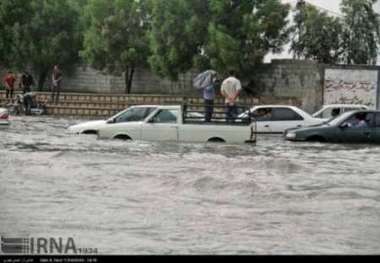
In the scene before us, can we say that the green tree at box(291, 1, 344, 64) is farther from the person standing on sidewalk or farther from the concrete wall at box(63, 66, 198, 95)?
the person standing on sidewalk

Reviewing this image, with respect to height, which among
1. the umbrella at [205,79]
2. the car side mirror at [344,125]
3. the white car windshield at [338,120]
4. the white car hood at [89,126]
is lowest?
the white car hood at [89,126]

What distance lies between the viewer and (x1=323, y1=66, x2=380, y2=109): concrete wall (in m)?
34.4

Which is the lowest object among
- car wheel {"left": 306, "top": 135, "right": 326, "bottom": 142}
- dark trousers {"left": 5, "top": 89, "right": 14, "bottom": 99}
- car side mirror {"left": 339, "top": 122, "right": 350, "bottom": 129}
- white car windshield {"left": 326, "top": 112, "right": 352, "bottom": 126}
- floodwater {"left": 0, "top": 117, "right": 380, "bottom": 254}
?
floodwater {"left": 0, "top": 117, "right": 380, "bottom": 254}

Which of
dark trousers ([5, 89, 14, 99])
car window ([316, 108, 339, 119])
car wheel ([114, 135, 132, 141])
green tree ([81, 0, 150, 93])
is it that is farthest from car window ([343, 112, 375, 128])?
dark trousers ([5, 89, 14, 99])

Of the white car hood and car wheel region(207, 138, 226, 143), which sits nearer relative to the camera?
car wheel region(207, 138, 226, 143)

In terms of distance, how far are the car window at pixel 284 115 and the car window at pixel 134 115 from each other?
230 inches

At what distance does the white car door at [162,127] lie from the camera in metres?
22.3

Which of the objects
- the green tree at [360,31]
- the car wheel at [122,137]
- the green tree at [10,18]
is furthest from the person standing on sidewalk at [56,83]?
the car wheel at [122,137]

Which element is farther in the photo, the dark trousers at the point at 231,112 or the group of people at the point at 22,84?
the group of people at the point at 22,84

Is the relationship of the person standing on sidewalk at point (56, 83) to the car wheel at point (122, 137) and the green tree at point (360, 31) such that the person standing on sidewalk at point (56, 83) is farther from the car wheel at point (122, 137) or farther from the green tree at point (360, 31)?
the car wheel at point (122, 137)

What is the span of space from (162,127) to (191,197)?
9.33 meters

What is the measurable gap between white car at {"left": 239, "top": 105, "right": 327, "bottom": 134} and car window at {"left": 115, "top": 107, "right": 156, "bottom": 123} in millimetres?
5097

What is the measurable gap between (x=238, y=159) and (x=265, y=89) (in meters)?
19.0

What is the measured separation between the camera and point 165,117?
22562mm
